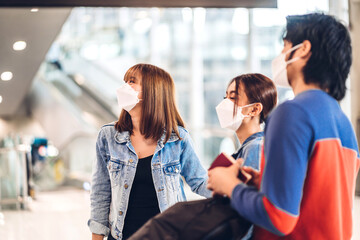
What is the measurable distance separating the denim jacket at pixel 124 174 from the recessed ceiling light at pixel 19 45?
6.51m

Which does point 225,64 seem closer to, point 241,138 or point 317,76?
point 241,138

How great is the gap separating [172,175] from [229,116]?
44cm

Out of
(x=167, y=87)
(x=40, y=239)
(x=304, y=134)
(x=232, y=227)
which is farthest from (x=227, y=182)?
(x=40, y=239)

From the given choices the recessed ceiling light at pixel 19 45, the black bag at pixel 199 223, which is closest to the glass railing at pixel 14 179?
the recessed ceiling light at pixel 19 45

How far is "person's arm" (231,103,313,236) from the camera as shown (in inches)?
42.8

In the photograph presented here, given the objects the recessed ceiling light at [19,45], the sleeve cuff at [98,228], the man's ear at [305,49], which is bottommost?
the sleeve cuff at [98,228]

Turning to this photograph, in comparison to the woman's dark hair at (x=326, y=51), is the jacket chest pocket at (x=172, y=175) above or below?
below

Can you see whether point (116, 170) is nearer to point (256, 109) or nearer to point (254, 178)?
point (256, 109)

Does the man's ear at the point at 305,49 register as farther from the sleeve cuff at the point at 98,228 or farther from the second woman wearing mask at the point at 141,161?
the sleeve cuff at the point at 98,228

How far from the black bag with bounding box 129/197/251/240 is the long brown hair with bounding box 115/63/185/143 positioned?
0.96 m

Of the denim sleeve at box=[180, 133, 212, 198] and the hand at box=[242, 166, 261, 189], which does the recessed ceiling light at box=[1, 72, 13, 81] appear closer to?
the denim sleeve at box=[180, 133, 212, 198]

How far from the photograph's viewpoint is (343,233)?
124 centimetres

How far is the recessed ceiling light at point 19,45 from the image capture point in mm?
8052

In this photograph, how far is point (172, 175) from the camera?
2158mm
